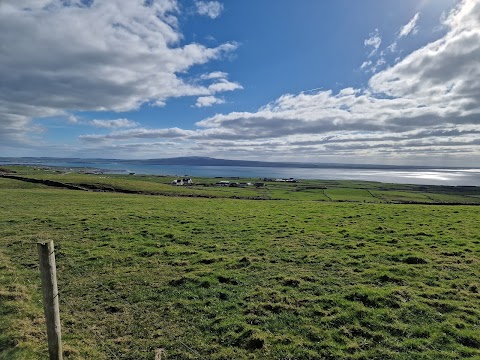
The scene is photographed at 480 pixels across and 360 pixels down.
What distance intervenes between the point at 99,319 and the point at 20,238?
13.1m

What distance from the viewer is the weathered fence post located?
23.2 feet

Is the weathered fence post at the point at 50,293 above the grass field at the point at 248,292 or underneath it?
above

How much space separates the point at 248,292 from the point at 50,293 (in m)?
7.16

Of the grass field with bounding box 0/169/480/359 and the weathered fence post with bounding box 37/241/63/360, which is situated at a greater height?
the weathered fence post with bounding box 37/241/63/360

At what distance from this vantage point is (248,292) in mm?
12148

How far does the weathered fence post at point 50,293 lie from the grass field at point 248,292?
991 mm

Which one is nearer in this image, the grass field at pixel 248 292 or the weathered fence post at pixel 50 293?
the weathered fence post at pixel 50 293

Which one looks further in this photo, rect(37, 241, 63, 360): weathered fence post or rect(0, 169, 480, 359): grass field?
rect(0, 169, 480, 359): grass field

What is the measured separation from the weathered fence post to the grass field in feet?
3.25

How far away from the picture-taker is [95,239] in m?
19.9

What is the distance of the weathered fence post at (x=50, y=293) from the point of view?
706 centimetres

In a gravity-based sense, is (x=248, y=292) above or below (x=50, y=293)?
below

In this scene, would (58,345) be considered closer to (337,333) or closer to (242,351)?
(242,351)

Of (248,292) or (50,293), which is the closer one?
(50,293)
